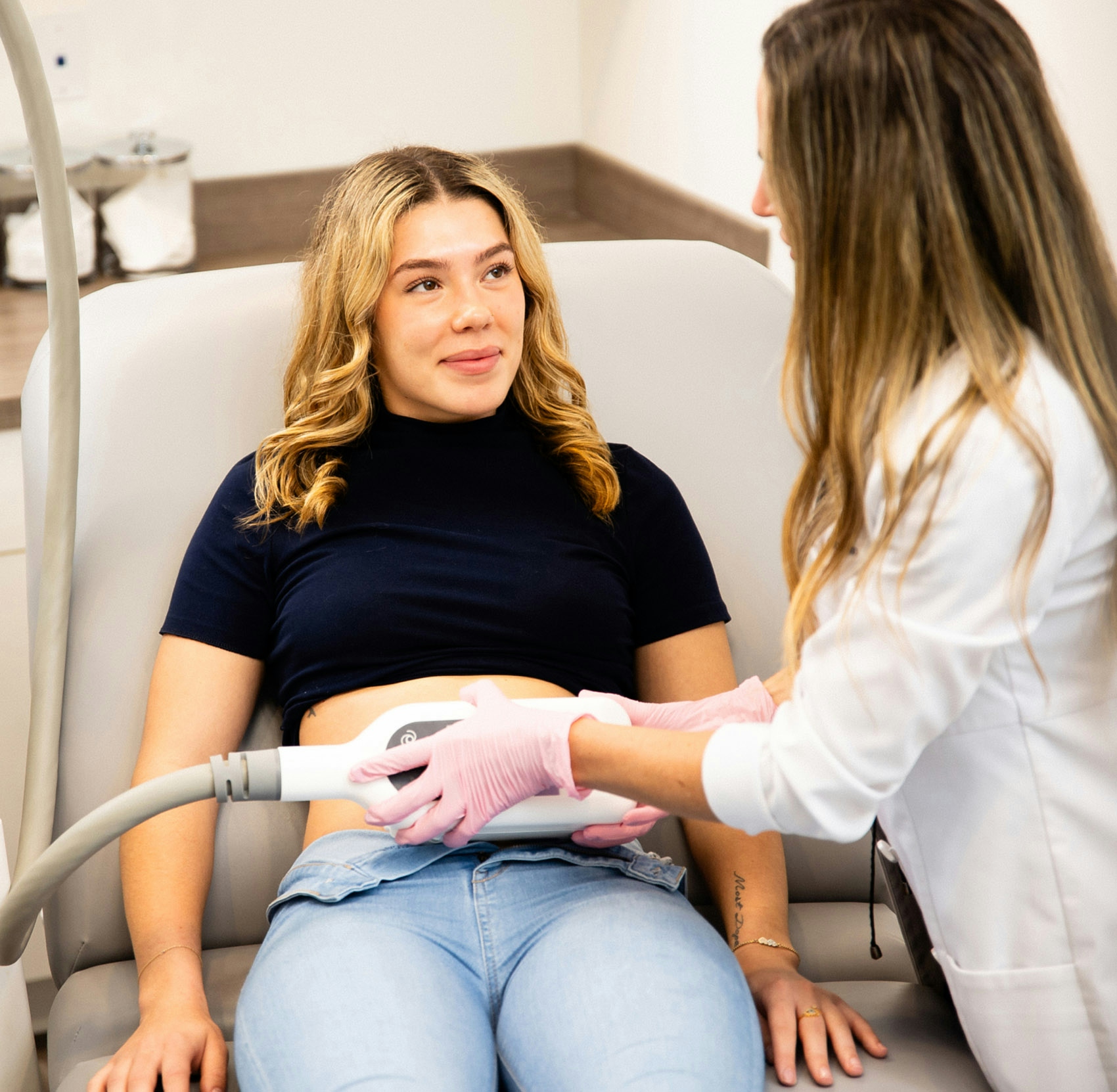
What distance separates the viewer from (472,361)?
136cm

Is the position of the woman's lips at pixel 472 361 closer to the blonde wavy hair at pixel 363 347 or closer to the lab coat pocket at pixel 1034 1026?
the blonde wavy hair at pixel 363 347

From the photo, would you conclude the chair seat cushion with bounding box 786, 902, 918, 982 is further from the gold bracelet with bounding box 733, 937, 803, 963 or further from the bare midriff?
the bare midriff

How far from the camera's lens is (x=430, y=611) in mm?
1292

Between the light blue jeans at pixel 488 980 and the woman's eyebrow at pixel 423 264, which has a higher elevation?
the woman's eyebrow at pixel 423 264

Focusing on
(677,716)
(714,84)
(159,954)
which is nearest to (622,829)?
(677,716)

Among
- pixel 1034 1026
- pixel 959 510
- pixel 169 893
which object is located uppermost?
pixel 959 510

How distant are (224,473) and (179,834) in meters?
0.42

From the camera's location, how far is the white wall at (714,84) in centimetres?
141

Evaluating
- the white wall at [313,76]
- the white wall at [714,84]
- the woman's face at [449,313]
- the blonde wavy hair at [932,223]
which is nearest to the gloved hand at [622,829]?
the blonde wavy hair at [932,223]

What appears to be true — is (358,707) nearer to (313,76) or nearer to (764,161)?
(764,161)

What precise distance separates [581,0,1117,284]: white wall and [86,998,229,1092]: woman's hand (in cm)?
125

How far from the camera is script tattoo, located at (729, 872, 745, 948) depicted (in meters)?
1.26

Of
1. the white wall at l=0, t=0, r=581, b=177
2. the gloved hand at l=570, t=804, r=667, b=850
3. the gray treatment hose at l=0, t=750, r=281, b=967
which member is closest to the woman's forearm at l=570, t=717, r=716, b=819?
the gloved hand at l=570, t=804, r=667, b=850

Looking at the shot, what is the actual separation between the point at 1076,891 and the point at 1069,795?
0.07 m
